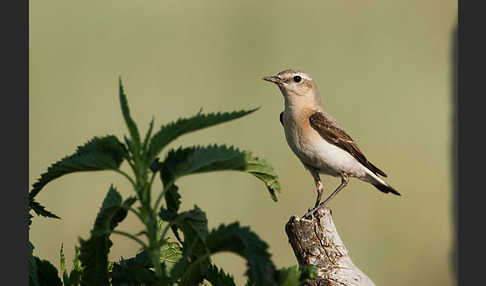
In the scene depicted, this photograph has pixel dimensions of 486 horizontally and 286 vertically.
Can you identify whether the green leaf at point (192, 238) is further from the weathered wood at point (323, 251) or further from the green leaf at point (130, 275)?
the weathered wood at point (323, 251)

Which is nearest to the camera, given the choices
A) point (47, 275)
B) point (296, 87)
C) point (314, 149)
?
point (47, 275)

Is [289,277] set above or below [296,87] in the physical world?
below

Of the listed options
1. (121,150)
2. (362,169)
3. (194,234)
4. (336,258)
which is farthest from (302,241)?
(362,169)

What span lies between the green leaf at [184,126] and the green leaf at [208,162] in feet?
0.22

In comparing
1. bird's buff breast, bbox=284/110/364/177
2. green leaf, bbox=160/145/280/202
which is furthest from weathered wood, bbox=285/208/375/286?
bird's buff breast, bbox=284/110/364/177

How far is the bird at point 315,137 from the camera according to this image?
4.42 metres

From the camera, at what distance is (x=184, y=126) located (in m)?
1.38

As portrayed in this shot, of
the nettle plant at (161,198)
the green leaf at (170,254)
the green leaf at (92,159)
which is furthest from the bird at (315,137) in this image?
the green leaf at (92,159)

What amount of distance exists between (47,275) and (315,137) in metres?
2.91

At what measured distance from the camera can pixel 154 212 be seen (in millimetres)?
1358

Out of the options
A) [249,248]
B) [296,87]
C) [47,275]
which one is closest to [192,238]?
[249,248]

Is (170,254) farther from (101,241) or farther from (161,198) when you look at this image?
(161,198)

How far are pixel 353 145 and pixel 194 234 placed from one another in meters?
3.25

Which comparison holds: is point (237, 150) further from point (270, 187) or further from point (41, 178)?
point (41, 178)
